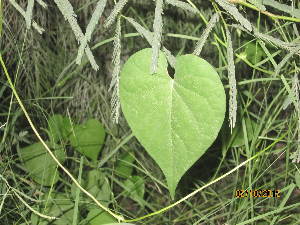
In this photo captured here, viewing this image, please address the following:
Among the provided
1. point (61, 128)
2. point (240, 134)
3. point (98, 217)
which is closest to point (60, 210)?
point (98, 217)

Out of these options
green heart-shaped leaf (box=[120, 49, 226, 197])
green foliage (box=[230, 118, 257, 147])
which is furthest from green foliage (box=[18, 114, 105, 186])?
green heart-shaped leaf (box=[120, 49, 226, 197])

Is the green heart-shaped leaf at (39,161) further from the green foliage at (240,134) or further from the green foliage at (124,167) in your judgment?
the green foliage at (240,134)

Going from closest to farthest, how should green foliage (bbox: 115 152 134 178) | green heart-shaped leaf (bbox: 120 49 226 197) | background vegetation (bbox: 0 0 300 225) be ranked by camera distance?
green heart-shaped leaf (bbox: 120 49 226 197), background vegetation (bbox: 0 0 300 225), green foliage (bbox: 115 152 134 178)

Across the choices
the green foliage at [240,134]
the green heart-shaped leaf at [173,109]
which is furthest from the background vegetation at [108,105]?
the green heart-shaped leaf at [173,109]

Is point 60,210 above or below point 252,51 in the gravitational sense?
below

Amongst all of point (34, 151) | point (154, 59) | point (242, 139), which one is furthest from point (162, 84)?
point (34, 151)

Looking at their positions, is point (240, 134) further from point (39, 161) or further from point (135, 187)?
point (39, 161)

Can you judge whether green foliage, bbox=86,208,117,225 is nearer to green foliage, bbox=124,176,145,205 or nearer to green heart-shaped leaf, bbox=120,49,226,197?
green foliage, bbox=124,176,145,205
